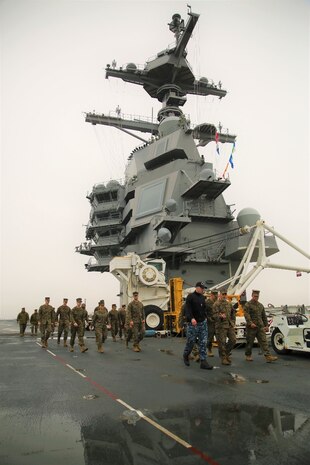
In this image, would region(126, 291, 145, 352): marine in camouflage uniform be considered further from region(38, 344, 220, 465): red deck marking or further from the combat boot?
region(38, 344, 220, 465): red deck marking

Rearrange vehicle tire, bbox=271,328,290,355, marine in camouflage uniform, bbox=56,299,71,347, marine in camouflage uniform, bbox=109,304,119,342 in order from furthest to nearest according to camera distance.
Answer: marine in camouflage uniform, bbox=109,304,119,342 → marine in camouflage uniform, bbox=56,299,71,347 → vehicle tire, bbox=271,328,290,355

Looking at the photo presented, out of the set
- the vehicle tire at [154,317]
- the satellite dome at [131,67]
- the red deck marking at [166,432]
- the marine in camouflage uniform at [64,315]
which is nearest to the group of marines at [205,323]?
the marine in camouflage uniform at [64,315]

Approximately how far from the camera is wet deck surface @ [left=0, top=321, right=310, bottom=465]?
3.17 m

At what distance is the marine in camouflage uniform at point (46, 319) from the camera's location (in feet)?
44.9

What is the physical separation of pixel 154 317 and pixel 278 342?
9742 millimetres

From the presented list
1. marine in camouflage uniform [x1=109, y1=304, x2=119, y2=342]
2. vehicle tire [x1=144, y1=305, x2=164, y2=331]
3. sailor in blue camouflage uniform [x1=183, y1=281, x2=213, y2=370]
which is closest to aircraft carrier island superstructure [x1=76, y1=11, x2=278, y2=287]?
vehicle tire [x1=144, y1=305, x2=164, y2=331]

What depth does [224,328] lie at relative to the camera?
9.14m

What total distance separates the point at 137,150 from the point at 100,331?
27.2 m

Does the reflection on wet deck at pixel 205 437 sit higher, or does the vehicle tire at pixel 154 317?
the reflection on wet deck at pixel 205 437

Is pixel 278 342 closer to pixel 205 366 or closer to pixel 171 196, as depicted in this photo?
pixel 205 366

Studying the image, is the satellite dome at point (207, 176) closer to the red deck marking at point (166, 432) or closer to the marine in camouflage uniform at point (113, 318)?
the marine in camouflage uniform at point (113, 318)

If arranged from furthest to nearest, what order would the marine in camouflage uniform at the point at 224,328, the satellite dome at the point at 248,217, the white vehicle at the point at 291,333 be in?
the satellite dome at the point at 248,217 → the white vehicle at the point at 291,333 → the marine in camouflage uniform at the point at 224,328

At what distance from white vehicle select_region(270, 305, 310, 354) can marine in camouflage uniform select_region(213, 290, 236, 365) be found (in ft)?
4.97

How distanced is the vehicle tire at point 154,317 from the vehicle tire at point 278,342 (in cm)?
943
